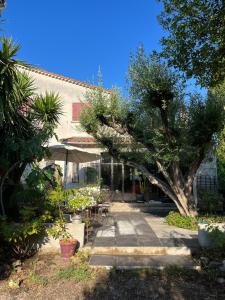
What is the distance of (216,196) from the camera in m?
13.5

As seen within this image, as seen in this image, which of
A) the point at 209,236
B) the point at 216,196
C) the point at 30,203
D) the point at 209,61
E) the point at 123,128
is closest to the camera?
the point at 209,61

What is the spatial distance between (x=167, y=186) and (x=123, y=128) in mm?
2785

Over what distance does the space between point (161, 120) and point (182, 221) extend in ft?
11.6

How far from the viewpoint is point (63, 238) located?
7.23m

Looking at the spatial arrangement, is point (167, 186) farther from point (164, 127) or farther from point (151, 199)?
point (151, 199)

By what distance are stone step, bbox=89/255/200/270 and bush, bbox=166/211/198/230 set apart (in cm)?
284

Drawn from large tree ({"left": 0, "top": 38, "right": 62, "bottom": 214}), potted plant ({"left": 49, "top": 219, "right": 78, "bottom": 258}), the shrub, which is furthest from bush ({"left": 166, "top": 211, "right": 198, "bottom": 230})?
large tree ({"left": 0, "top": 38, "right": 62, "bottom": 214})

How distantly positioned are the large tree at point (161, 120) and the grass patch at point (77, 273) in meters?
4.79

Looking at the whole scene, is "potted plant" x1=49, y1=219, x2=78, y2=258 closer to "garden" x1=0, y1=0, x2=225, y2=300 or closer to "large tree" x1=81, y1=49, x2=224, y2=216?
"garden" x1=0, y1=0, x2=225, y2=300

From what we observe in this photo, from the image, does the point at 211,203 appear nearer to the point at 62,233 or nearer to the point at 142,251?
the point at 142,251

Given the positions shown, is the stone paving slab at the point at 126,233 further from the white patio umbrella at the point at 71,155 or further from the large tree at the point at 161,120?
the white patio umbrella at the point at 71,155

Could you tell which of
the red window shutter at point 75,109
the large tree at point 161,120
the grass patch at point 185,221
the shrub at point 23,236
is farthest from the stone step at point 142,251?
the red window shutter at point 75,109

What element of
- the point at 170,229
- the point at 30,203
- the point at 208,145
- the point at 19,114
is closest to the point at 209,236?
the point at 170,229

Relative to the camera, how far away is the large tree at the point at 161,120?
9359 millimetres
